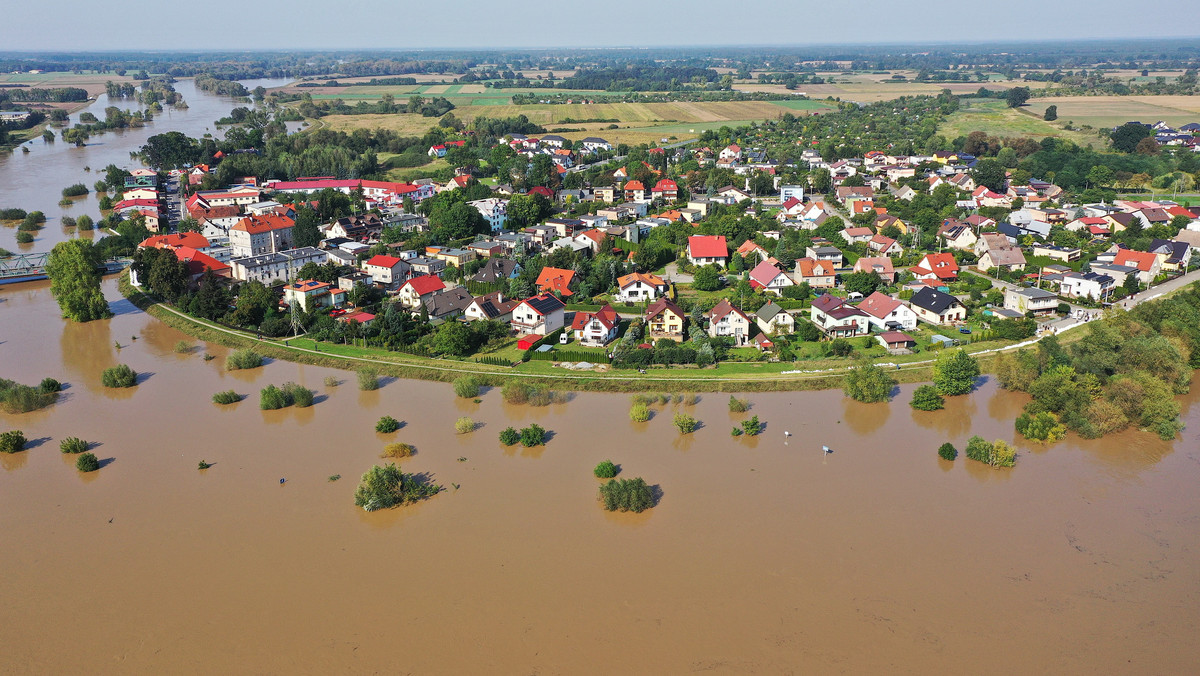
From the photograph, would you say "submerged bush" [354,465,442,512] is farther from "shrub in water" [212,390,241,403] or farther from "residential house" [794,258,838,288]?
"residential house" [794,258,838,288]

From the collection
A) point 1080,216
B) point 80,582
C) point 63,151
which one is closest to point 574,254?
point 80,582

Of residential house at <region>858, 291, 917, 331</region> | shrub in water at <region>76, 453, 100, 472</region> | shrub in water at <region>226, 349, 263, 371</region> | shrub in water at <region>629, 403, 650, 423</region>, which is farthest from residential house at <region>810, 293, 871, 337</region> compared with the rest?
shrub in water at <region>76, 453, 100, 472</region>

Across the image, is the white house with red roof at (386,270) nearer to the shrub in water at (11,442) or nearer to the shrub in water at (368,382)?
the shrub in water at (368,382)

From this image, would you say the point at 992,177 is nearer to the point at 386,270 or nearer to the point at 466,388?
the point at 386,270

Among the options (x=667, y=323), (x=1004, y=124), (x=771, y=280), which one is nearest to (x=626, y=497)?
(x=667, y=323)

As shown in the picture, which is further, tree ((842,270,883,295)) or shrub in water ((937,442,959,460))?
tree ((842,270,883,295))

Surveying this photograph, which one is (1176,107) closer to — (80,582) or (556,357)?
(556,357)

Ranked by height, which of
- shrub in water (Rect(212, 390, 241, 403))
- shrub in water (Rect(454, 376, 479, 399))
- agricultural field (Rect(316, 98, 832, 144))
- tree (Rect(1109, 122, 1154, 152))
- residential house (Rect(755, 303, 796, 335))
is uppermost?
agricultural field (Rect(316, 98, 832, 144))
